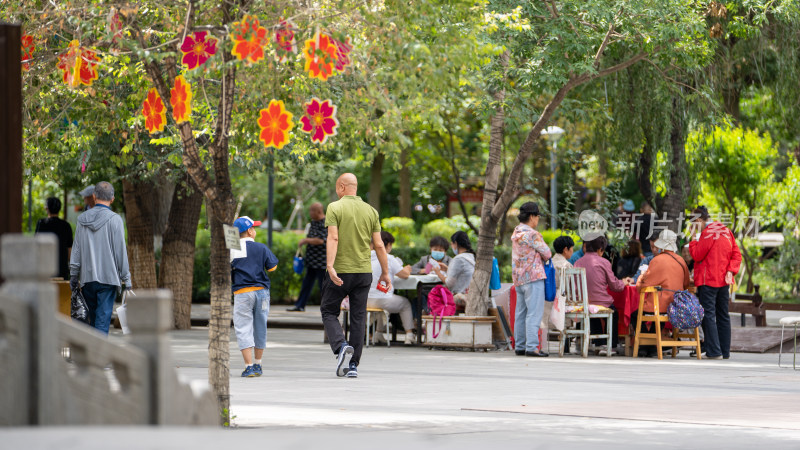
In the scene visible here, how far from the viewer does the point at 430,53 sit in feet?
25.1

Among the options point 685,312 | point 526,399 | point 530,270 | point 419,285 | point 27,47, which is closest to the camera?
point 27,47

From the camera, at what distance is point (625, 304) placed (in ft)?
51.7

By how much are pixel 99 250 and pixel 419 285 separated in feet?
19.4

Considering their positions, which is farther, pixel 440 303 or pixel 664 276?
pixel 440 303

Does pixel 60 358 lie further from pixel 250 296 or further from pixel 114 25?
pixel 250 296

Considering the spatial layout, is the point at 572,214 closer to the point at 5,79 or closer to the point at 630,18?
the point at 630,18

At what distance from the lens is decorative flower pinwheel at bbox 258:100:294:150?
7.91 metres

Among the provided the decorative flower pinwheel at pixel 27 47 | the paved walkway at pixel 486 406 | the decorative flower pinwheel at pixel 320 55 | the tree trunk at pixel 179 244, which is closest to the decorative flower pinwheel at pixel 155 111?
the decorative flower pinwheel at pixel 27 47

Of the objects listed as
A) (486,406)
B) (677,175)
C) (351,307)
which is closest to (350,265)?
(351,307)

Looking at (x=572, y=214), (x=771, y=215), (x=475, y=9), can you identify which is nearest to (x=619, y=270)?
(x=572, y=214)

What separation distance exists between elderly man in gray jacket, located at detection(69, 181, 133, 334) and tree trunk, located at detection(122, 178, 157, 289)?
23.0 ft

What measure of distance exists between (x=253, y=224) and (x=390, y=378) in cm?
209

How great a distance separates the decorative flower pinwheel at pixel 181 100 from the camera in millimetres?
8016

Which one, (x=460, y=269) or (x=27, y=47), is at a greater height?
(x=27, y=47)
